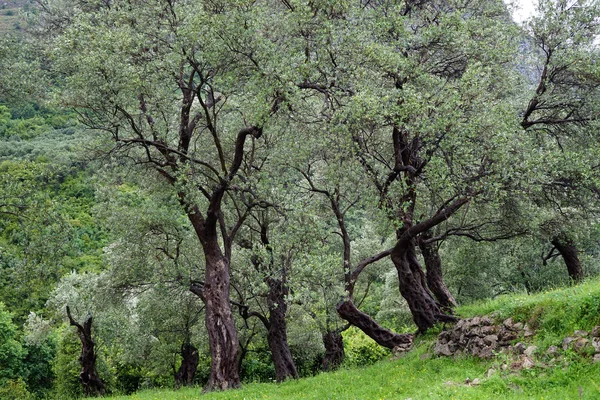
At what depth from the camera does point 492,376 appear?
12070 millimetres

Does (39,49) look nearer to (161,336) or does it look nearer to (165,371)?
(161,336)

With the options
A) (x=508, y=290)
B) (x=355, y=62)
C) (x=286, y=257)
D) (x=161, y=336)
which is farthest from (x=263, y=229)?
(x=508, y=290)

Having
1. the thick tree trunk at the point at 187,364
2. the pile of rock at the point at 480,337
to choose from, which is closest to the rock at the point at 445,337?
the pile of rock at the point at 480,337

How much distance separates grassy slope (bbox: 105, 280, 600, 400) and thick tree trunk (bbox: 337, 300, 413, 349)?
157 cm

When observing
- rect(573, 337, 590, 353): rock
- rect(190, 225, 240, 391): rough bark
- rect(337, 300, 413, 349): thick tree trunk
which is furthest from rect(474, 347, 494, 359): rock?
rect(190, 225, 240, 391): rough bark

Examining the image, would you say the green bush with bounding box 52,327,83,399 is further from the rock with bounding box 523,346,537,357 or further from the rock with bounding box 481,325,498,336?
the rock with bounding box 523,346,537,357

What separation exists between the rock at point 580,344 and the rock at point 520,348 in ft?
4.87

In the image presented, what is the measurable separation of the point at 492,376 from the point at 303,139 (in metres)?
10.9

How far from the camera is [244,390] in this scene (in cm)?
1788

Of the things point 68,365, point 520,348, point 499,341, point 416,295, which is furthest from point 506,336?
point 68,365

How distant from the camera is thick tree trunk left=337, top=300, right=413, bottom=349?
2000 cm

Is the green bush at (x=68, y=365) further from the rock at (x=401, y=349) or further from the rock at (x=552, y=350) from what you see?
the rock at (x=552, y=350)

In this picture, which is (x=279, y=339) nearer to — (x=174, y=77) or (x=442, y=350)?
(x=442, y=350)

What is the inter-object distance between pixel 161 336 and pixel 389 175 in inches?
867
